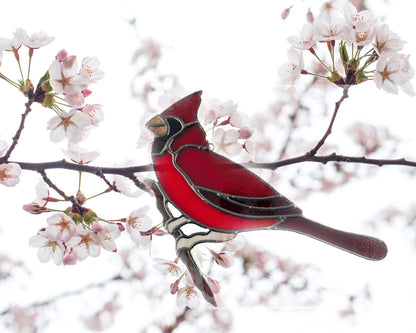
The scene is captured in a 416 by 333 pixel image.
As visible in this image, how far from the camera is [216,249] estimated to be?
562 millimetres

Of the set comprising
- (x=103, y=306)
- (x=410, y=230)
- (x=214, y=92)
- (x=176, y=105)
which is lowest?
(x=103, y=306)

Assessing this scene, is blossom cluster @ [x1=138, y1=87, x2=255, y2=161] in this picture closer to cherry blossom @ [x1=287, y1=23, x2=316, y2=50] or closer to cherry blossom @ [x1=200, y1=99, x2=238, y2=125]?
cherry blossom @ [x1=200, y1=99, x2=238, y2=125]

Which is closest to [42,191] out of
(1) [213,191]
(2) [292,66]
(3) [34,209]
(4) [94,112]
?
(3) [34,209]

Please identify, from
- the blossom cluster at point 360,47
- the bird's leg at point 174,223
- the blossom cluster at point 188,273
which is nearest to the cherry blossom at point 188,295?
the blossom cluster at point 188,273

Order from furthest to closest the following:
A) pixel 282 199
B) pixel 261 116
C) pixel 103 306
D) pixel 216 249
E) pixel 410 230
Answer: pixel 103 306
pixel 410 230
pixel 261 116
pixel 216 249
pixel 282 199

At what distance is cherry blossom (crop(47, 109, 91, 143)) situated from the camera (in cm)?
47

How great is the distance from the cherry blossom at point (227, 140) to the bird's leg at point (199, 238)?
101 mm

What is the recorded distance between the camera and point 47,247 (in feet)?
1.70

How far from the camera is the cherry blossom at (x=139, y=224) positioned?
1.65ft

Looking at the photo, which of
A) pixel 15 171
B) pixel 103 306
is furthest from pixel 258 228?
pixel 103 306

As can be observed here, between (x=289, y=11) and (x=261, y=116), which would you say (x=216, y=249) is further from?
(x=289, y=11)

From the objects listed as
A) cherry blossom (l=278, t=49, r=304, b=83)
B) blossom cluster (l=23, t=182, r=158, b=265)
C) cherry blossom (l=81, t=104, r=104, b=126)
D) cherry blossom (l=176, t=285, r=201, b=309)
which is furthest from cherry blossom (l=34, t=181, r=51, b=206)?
cherry blossom (l=278, t=49, r=304, b=83)

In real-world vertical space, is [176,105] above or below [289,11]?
below

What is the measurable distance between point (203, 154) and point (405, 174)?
0.49 metres
